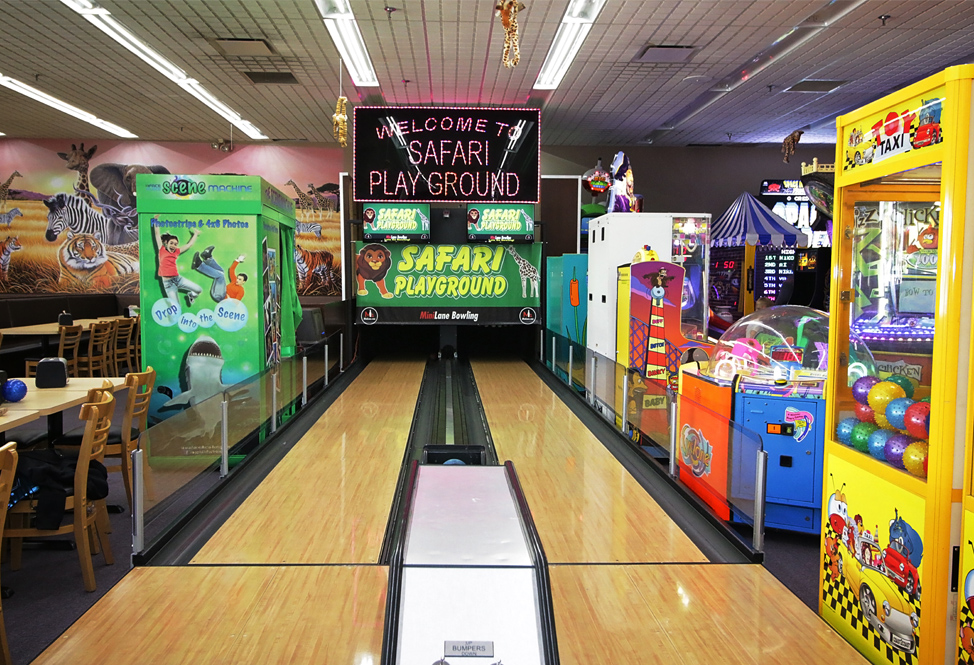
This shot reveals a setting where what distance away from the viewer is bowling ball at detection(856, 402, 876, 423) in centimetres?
303

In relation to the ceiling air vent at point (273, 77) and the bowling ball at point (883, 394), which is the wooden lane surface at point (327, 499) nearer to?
the bowling ball at point (883, 394)

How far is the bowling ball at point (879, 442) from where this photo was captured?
288 cm

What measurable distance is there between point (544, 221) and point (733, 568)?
8.41m

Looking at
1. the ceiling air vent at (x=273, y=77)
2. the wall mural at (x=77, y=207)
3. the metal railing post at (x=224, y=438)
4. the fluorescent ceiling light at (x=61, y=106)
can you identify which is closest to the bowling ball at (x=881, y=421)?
the metal railing post at (x=224, y=438)

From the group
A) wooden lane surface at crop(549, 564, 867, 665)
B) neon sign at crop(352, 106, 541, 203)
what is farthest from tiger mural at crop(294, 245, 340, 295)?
wooden lane surface at crop(549, 564, 867, 665)

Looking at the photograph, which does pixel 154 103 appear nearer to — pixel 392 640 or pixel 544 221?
pixel 544 221

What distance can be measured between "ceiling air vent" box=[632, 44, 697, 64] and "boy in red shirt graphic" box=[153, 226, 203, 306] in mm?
5849

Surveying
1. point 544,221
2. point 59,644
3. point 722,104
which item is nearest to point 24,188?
point 544,221

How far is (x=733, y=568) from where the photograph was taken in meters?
3.76

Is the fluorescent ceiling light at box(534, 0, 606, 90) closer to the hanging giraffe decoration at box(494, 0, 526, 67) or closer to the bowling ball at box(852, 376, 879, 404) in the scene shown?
the hanging giraffe decoration at box(494, 0, 526, 67)

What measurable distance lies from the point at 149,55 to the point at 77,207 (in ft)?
21.9

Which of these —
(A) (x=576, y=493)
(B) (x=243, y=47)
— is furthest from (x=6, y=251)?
(A) (x=576, y=493)

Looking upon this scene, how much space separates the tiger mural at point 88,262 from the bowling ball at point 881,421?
14958 millimetres

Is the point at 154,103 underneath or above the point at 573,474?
above
